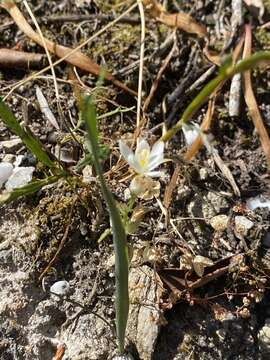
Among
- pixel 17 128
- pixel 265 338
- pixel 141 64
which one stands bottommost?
pixel 265 338

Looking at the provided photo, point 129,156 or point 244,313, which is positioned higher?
point 129,156

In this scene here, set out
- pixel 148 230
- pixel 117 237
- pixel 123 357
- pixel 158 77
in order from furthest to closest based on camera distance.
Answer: pixel 158 77, pixel 148 230, pixel 123 357, pixel 117 237

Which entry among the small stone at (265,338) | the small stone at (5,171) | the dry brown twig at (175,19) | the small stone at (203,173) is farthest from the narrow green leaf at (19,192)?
the dry brown twig at (175,19)

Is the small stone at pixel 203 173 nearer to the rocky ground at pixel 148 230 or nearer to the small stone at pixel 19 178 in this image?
the rocky ground at pixel 148 230

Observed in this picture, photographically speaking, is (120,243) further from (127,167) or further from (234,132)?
(234,132)

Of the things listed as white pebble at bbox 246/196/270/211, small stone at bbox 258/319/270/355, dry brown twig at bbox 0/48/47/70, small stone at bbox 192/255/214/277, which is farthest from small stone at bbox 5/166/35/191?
small stone at bbox 258/319/270/355

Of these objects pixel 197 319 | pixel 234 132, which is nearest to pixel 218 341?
pixel 197 319

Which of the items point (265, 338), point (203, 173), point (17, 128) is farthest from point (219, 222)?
point (17, 128)

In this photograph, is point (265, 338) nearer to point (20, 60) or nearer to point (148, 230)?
point (148, 230)
